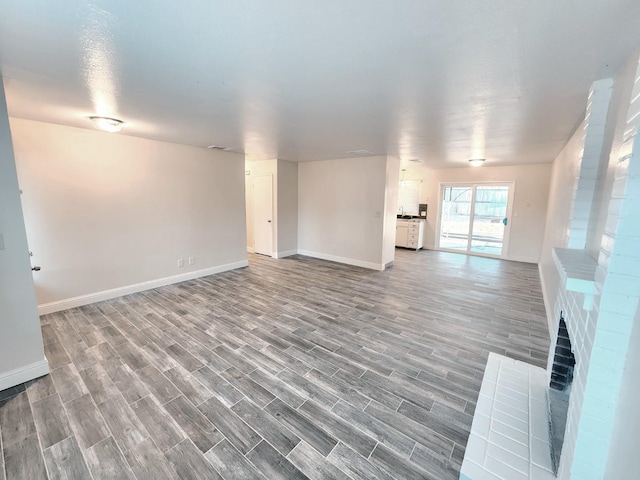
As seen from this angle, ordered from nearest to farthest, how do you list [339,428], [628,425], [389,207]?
[628,425] < [339,428] < [389,207]

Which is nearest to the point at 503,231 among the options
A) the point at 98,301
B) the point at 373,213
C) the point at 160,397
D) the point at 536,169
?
the point at 536,169

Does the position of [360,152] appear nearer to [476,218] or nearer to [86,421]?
[476,218]

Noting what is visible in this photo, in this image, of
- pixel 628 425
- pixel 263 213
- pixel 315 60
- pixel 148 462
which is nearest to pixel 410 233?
pixel 263 213

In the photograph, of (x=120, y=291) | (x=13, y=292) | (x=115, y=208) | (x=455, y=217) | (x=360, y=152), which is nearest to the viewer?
(x=13, y=292)

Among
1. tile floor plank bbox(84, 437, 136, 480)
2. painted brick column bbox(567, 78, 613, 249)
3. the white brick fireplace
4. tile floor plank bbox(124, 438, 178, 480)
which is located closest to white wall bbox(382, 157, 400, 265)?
painted brick column bbox(567, 78, 613, 249)

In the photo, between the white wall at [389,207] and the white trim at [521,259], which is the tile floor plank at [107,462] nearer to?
the white wall at [389,207]

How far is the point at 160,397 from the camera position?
2.08 m

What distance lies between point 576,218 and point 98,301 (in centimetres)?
539

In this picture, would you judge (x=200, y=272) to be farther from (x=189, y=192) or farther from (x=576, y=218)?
(x=576, y=218)

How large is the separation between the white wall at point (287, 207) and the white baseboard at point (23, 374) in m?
4.62

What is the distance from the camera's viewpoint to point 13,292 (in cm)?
216

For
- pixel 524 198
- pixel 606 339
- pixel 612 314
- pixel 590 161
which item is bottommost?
pixel 606 339

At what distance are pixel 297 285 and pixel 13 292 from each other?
3.30m

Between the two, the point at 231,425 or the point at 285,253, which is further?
the point at 285,253
